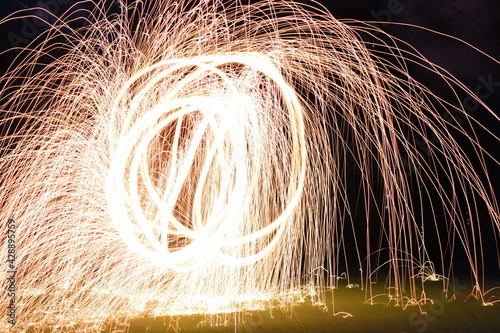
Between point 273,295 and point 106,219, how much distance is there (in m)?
3.17

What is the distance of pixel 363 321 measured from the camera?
26.2ft

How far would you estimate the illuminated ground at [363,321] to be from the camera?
7510mm

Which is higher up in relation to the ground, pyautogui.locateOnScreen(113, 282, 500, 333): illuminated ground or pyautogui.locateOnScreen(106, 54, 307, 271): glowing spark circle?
pyautogui.locateOnScreen(106, 54, 307, 271): glowing spark circle

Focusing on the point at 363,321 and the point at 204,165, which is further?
the point at 363,321

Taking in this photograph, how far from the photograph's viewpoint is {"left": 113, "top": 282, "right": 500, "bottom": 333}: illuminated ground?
751cm

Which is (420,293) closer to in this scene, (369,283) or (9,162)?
(369,283)

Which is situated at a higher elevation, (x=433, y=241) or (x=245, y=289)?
(x=433, y=241)

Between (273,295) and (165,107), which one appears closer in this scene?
(165,107)

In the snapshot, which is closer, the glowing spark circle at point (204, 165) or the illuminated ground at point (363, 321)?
the glowing spark circle at point (204, 165)

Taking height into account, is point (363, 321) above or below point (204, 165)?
below

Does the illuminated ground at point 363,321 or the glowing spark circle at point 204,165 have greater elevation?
the glowing spark circle at point 204,165

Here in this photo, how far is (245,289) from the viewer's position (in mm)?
9883

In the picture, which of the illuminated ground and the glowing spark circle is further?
the illuminated ground

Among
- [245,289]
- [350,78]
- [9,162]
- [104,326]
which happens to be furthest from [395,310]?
[9,162]
